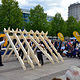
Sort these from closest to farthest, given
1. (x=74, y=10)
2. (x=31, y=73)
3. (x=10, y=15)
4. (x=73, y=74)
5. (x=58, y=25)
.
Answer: (x=73, y=74)
(x=31, y=73)
(x=10, y=15)
(x=58, y=25)
(x=74, y=10)

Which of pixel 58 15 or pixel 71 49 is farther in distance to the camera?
pixel 58 15

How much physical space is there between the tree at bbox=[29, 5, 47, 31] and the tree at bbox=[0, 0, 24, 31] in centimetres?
664

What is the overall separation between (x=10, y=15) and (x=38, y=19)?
870cm

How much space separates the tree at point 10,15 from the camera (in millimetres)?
26253

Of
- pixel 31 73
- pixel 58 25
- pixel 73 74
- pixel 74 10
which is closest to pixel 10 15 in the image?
pixel 58 25

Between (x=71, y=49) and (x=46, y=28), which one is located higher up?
(x=46, y=28)

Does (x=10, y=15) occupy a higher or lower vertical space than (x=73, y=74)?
higher

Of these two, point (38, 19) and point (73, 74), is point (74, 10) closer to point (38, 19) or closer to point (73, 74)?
point (38, 19)

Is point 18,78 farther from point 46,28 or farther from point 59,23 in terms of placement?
point 59,23

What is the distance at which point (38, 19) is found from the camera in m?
33.4

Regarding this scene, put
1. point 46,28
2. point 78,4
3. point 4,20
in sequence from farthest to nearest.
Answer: point 78,4 < point 46,28 < point 4,20

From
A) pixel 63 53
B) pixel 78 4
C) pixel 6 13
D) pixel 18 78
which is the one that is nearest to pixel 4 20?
pixel 6 13

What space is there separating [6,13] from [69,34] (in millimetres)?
25947

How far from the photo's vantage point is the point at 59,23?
43.0 metres
